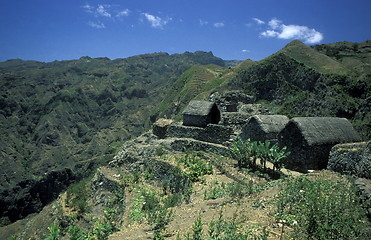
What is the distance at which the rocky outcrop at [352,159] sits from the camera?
782 cm

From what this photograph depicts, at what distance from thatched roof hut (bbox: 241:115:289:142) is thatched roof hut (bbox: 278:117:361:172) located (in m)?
2.24

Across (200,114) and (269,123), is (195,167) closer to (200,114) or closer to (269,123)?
(269,123)

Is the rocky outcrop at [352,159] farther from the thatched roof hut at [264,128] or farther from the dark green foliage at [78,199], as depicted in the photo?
the dark green foliage at [78,199]

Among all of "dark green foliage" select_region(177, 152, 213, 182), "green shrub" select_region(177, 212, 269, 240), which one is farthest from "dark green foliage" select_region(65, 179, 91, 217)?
"green shrub" select_region(177, 212, 269, 240)

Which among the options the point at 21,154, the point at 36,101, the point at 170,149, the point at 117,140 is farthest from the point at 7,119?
the point at 170,149

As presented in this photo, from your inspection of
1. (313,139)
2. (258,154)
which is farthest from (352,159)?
(258,154)

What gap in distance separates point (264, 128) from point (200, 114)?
16.2ft

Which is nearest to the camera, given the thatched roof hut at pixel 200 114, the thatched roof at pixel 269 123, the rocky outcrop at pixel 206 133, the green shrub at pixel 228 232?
the green shrub at pixel 228 232

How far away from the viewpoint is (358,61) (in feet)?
145

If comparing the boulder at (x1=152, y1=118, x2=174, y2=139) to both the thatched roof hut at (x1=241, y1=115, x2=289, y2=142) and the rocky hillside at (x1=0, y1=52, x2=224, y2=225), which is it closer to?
the thatched roof hut at (x1=241, y1=115, x2=289, y2=142)

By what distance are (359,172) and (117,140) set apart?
92781 millimetres

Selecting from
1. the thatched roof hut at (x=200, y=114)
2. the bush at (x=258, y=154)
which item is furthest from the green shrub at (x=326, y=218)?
the thatched roof hut at (x=200, y=114)

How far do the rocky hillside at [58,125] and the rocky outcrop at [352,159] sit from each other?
58001 mm

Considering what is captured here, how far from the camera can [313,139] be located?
1050cm
